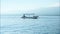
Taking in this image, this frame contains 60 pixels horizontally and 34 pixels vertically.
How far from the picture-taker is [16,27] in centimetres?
257

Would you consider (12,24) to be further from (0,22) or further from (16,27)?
(0,22)

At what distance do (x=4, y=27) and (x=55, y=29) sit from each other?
120 cm

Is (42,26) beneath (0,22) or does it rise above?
beneath

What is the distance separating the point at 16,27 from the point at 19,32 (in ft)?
0.69

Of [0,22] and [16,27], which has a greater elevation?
[0,22]

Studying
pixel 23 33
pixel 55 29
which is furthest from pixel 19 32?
pixel 55 29

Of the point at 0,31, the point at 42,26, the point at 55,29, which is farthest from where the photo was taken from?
the point at 42,26

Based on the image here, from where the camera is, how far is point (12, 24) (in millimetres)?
2797

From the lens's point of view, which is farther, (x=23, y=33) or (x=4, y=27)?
(x=4, y=27)

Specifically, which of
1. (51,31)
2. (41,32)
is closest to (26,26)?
(41,32)

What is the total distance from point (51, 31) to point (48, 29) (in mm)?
95

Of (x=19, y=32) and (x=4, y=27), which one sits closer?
(x=19, y=32)

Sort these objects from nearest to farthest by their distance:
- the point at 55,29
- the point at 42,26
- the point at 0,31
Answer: the point at 0,31, the point at 55,29, the point at 42,26

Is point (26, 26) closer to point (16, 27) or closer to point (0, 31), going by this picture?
point (16, 27)
